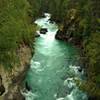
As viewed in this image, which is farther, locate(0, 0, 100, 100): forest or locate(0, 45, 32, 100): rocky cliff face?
locate(0, 45, 32, 100): rocky cliff face

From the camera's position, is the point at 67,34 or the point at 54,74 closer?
the point at 54,74

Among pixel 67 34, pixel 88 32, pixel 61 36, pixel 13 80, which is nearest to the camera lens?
pixel 13 80

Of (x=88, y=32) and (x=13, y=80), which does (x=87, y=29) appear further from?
(x=13, y=80)

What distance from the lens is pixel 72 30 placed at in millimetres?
46312

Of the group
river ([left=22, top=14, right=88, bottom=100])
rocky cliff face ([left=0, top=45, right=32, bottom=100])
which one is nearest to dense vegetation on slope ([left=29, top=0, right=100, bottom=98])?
river ([left=22, top=14, right=88, bottom=100])

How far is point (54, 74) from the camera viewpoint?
28328 mm

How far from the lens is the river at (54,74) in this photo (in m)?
23.2

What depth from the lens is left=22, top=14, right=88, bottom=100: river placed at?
23.2 m

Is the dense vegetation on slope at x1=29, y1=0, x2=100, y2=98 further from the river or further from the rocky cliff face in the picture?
the rocky cliff face

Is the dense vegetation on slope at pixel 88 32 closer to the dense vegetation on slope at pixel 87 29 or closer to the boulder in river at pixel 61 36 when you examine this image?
the dense vegetation on slope at pixel 87 29

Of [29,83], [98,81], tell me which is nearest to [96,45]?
[98,81]

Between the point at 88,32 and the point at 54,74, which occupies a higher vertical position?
→ the point at 88,32

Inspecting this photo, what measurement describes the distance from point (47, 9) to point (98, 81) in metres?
74.3

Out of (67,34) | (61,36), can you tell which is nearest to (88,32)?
(67,34)
